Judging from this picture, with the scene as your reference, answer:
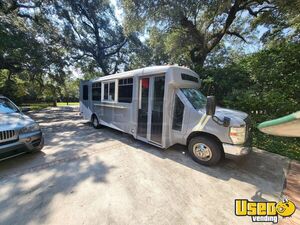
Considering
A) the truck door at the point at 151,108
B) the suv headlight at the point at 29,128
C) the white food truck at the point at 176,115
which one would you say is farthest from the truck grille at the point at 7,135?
the truck door at the point at 151,108

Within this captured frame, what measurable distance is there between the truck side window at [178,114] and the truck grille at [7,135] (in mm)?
3878

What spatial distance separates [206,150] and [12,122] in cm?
480

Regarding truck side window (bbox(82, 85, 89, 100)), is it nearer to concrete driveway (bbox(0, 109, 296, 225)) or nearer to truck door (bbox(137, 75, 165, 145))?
concrete driveway (bbox(0, 109, 296, 225))

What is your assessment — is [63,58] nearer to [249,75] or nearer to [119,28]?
[119,28]

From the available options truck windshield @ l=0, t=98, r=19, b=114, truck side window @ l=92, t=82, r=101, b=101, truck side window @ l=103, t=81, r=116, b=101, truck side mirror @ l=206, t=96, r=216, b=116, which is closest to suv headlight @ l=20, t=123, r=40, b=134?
truck windshield @ l=0, t=98, r=19, b=114

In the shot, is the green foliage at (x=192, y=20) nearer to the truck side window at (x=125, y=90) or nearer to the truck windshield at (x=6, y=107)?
→ the truck side window at (x=125, y=90)

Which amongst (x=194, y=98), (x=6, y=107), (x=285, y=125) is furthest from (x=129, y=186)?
(x=6, y=107)

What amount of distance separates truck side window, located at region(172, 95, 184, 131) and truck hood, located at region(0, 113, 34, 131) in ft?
12.6

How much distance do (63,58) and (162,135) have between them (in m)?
13.4

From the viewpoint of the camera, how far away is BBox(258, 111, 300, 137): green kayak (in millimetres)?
922

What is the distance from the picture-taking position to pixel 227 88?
21.7 feet

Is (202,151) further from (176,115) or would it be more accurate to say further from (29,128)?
(29,128)

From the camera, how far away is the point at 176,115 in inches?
167

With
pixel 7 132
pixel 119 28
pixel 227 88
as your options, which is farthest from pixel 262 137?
pixel 119 28
